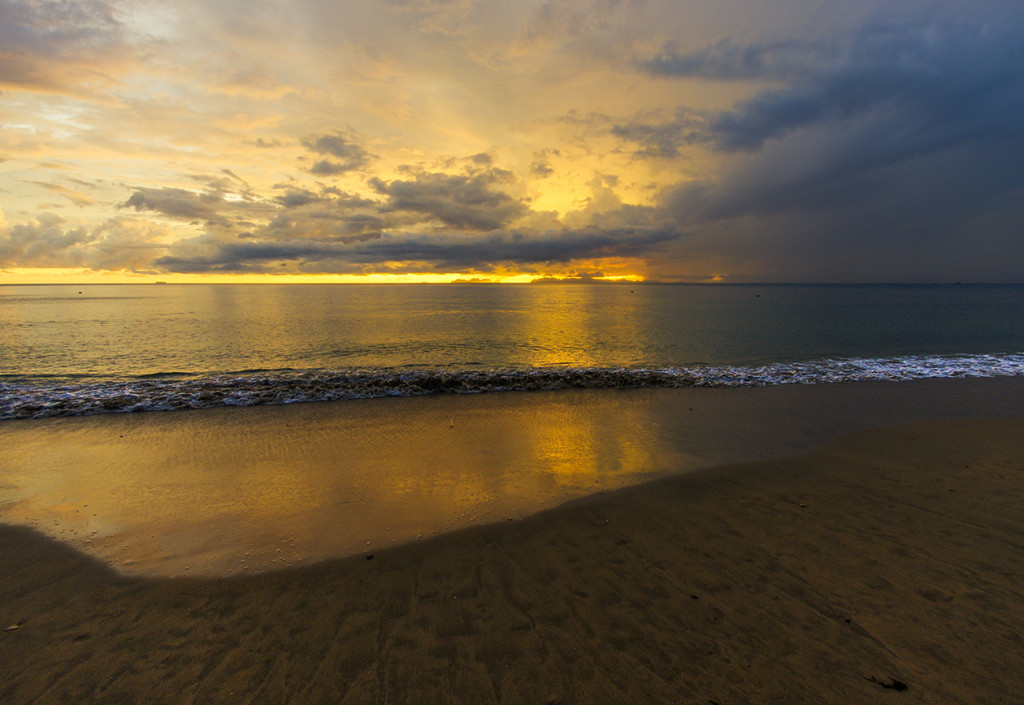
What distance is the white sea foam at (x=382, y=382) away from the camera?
15.8m

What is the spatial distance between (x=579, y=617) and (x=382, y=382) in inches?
618

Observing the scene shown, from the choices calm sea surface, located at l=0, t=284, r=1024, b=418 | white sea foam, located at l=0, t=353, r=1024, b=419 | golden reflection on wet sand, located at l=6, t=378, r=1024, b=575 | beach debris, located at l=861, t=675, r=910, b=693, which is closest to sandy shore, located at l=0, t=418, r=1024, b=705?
beach debris, located at l=861, t=675, r=910, b=693

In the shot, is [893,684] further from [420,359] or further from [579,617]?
[420,359]

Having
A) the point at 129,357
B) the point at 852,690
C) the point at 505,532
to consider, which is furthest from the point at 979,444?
the point at 129,357

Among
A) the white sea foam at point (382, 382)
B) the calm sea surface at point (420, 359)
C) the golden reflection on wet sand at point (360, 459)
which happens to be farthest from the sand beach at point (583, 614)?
the calm sea surface at point (420, 359)

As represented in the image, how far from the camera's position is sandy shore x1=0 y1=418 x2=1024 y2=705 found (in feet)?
14.0

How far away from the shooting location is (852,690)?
4195 millimetres

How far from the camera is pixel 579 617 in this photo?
16.8ft

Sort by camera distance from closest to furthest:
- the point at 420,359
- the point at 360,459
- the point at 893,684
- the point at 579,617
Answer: the point at 893,684, the point at 579,617, the point at 360,459, the point at 420,359

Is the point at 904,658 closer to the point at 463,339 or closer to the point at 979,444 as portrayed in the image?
the point at 979,444

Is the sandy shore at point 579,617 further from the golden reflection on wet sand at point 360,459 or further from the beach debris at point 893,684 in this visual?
the golden reflection on wet sand at point 360,459

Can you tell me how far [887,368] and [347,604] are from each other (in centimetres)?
2904

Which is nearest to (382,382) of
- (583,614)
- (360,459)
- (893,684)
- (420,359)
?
(420,359)

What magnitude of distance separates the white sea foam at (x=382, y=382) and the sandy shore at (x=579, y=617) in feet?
34.4
